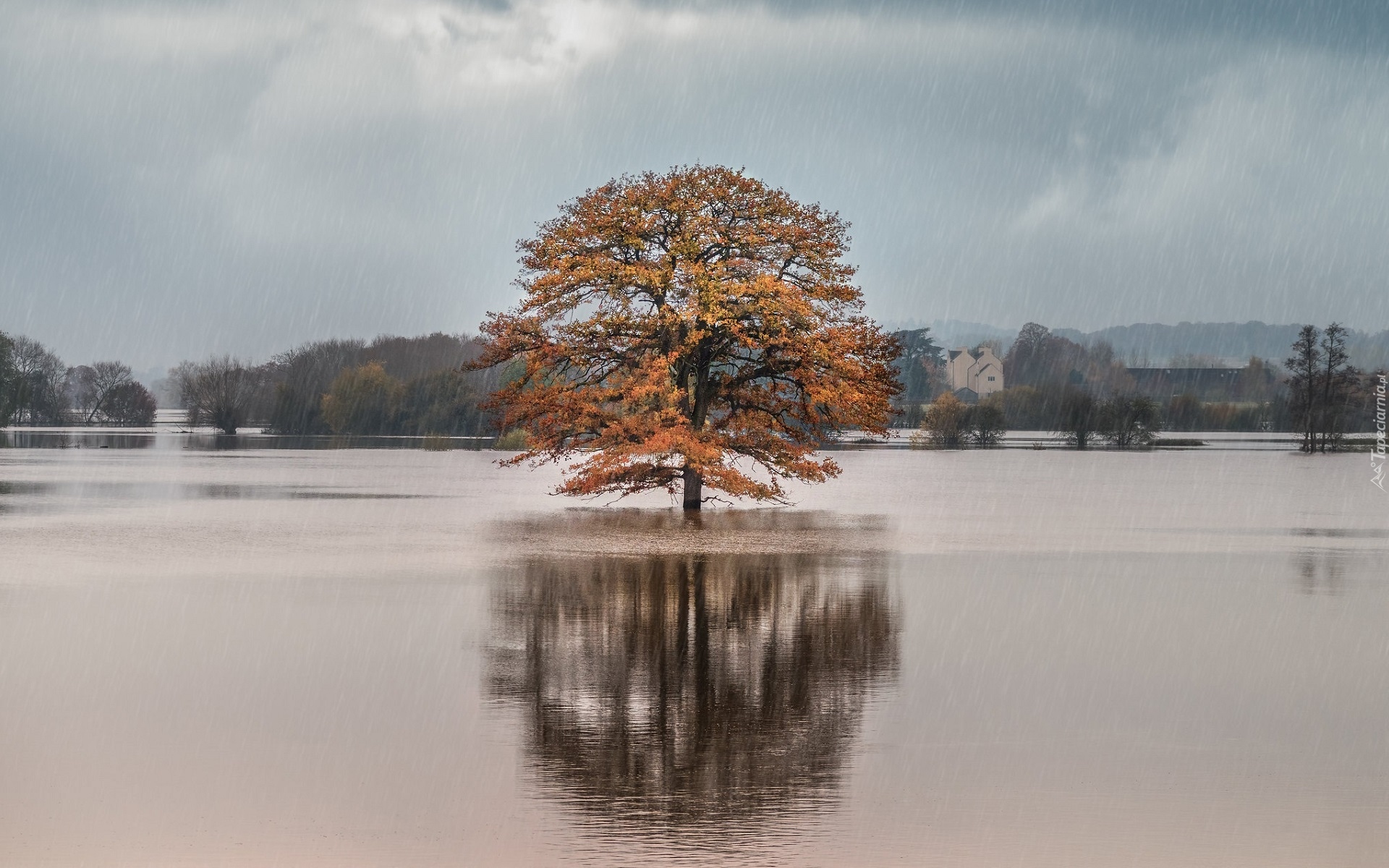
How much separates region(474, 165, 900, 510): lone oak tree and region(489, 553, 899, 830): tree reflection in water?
46.9 feet

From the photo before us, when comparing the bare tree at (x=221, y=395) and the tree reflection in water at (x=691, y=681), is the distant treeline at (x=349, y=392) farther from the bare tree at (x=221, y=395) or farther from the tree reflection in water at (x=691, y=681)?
the tree reflection in water at (x=691, y=681)

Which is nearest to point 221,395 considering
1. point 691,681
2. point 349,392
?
point 349,392

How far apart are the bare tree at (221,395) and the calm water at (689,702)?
112157 mm

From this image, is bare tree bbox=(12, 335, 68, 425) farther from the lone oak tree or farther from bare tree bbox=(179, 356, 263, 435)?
the lone oak tree

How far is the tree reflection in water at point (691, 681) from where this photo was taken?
29.5 ft

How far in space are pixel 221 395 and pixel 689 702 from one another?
434 feet

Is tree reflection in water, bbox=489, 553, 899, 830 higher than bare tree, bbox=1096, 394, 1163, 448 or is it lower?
lower

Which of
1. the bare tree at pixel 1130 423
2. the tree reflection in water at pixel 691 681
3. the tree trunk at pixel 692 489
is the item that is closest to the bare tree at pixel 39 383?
the bare tree at pixel 1130 423

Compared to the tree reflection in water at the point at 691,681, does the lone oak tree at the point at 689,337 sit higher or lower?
higher

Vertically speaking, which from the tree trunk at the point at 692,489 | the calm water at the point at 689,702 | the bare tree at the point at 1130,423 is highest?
the bare tree at the point at 1130,423

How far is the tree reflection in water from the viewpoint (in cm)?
899

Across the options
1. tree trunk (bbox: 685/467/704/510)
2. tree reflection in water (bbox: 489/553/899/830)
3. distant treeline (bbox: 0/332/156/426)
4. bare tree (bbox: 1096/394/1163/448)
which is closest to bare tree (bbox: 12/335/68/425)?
distant treeline (bbox: 0/332/156/426)

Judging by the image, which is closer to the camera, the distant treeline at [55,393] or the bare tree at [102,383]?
the distant treeline at [55,393]

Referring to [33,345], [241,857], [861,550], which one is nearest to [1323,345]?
[861,550]
